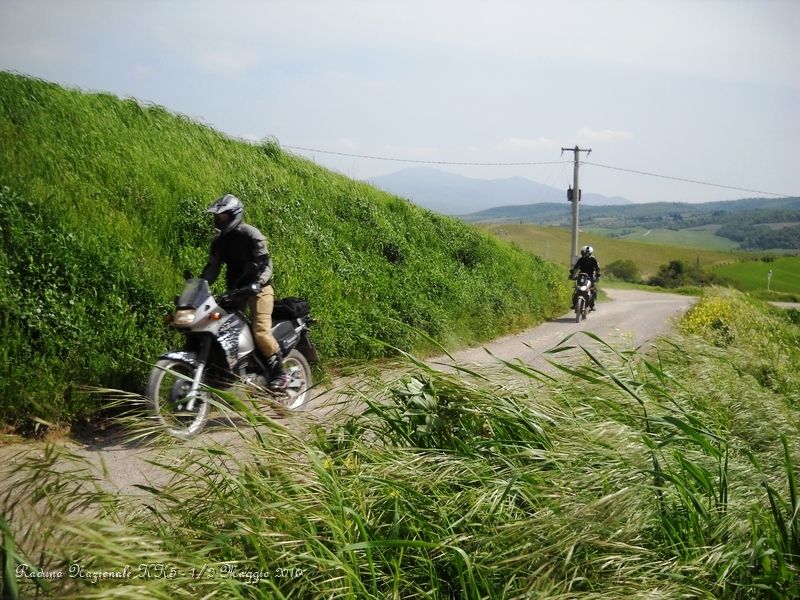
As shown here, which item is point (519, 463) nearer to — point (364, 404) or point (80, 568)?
point (364, 404)

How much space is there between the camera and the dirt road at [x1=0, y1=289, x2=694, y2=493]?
11.4 feet

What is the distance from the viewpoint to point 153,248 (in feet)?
30.1

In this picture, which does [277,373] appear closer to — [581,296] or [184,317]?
[184,317]

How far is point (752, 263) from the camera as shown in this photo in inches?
3605

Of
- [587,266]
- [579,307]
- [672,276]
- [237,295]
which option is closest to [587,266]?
[587,266]

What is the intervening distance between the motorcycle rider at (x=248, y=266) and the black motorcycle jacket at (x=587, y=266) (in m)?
15.6

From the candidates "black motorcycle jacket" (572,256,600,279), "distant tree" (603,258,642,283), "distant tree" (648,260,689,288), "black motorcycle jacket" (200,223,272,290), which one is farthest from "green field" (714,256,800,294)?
"black motorcycle jacket" (200,223,272,290)

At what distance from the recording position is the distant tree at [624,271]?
80.8 metres

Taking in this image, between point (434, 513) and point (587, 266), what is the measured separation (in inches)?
755

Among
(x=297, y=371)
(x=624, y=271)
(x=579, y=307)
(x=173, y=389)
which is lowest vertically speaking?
(x=624, y=271)

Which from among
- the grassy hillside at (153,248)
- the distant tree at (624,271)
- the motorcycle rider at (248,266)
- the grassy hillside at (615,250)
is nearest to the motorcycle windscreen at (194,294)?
the motorcycle rider at (248,266)

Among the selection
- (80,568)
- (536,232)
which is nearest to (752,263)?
(536,232)

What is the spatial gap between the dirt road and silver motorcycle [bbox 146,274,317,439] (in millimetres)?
545

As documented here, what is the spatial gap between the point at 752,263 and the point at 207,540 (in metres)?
100
